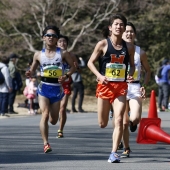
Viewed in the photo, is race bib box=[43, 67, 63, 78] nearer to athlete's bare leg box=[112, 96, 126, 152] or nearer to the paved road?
the paved road

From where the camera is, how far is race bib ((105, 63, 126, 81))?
33.8 ft

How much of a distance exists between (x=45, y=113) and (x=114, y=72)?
1822mm

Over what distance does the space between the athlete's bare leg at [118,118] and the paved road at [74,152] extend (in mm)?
329

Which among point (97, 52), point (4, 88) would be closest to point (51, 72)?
point (97, 52)

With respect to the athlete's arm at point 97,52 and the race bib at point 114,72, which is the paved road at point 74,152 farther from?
the athlete's arm at point 97,52

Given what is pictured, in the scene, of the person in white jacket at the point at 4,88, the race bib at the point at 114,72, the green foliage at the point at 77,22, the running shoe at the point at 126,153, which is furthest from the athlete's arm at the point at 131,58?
the green foliage at the point at 77,22

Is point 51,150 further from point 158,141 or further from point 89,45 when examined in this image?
point 89,45

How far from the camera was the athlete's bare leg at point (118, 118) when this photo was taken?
400 inches

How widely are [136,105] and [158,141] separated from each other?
174 centimetres

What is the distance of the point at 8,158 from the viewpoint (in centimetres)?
1072

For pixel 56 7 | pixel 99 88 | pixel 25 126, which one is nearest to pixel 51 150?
pixel 99 88

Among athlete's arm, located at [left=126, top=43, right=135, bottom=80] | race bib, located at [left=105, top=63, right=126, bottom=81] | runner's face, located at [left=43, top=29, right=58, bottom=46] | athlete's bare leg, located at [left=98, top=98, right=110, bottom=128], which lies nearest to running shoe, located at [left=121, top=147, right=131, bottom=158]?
athlete's bare leg, located at [left=98, top=98, right=110, bottom=128]

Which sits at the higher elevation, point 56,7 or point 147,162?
point 56,7

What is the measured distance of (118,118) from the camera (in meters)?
10.2
